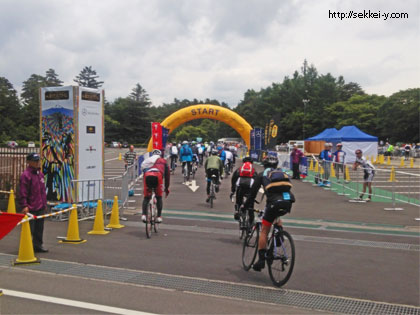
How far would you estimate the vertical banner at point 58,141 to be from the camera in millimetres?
11211

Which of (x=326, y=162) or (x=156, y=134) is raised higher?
(x=156, y=134)

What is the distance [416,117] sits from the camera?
68.9 metres

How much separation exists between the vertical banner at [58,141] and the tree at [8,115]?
2744 inches

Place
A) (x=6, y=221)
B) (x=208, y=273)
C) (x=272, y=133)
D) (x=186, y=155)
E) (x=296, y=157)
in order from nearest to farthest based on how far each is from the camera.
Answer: (x=6, y=221) → (x=208, y=273) → (x=186, y=155) → (x=296, y=157) → (x=272, y=133)

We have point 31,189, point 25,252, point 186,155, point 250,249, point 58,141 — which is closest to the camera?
point 250,249

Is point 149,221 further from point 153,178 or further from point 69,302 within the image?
point 69,302

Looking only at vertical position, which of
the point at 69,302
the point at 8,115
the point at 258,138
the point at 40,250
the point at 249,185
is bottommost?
the point at 69,302

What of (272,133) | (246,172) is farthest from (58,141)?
(272,133)

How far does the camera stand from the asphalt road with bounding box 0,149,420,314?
5141 millimetres

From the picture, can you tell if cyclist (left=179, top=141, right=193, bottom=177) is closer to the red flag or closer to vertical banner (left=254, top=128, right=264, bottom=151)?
the red flag

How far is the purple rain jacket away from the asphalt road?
2.98 ft

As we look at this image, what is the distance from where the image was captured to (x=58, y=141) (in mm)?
11375

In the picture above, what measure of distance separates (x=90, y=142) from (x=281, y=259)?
291 inches

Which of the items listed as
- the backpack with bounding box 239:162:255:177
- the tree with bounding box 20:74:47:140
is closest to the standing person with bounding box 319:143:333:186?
the backpack with bounding box 239:162:255:177
